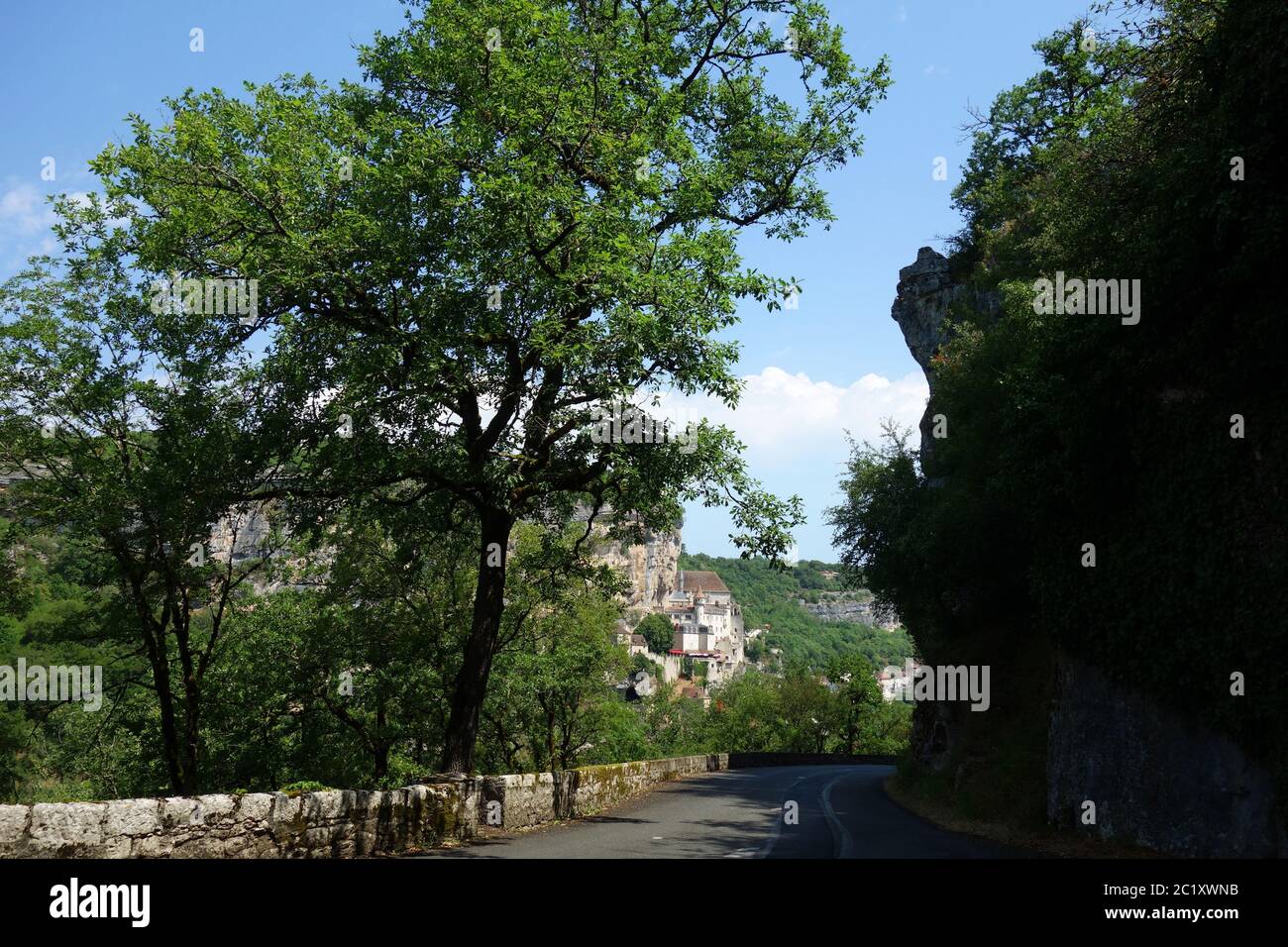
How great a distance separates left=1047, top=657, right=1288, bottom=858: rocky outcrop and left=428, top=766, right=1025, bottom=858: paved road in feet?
6.07

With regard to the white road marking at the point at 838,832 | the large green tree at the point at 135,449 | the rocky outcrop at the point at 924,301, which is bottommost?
the white road marking at the point at 838,832

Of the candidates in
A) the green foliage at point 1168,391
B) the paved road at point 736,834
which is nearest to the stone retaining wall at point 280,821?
the paved road at point 736,834

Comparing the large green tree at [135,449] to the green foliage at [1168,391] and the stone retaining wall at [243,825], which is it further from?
the green foliage at [1168,391]

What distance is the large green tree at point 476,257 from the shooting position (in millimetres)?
13289

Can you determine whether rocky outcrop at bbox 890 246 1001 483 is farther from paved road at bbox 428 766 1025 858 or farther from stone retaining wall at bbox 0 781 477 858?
stone retaining wall at bbox 0 781 477 858

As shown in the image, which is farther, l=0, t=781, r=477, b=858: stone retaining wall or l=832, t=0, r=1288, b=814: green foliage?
l=832, t=0, r=1288, b=814: green foliage

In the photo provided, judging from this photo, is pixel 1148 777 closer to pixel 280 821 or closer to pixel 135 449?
pixel 280 821

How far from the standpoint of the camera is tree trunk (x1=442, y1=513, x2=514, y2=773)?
48.9 feet

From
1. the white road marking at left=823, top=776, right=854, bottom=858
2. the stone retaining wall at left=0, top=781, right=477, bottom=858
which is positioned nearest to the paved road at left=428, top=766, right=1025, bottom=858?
the white road marking at left=823, top=776, right=854, bottom=858

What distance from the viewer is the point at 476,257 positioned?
44.8ft

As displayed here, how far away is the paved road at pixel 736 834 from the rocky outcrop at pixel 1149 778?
1.85 m

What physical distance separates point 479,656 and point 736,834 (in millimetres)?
5081

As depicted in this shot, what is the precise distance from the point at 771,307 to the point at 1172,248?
579 cm

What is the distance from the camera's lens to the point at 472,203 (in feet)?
44.2
